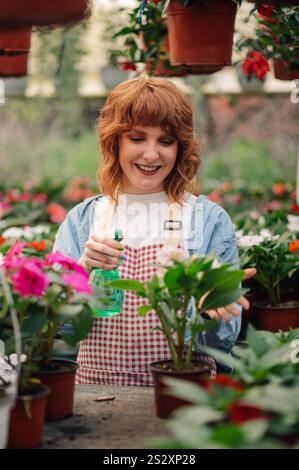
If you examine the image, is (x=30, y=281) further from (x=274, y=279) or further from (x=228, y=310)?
(x=274, y=279)

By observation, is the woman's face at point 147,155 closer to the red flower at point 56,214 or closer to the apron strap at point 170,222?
the apron strap at point 170,222

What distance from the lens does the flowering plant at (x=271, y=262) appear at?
3498mm

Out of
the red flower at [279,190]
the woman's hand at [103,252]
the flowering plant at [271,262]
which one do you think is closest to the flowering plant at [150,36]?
the flowering plant at [271,262]

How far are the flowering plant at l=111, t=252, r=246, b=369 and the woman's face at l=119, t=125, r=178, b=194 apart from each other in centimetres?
62

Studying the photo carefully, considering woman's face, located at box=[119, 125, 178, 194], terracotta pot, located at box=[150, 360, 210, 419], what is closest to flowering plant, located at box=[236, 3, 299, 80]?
woman's face, located at box=[119, 125, 178, 194]

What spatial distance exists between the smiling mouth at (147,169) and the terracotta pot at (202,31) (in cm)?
80

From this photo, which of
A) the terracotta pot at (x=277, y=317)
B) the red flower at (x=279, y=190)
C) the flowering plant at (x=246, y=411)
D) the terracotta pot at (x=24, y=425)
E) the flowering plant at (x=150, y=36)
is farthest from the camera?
the red flower at (x=279, y=190)

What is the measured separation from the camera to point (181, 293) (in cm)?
196

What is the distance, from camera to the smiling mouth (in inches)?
104

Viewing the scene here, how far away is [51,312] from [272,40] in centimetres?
204

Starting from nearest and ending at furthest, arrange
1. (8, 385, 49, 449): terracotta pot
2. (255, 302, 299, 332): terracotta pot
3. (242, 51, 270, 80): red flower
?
(8, 385, 49, 449): terracotta pot, (255, 302, 299, 332): terracotta pot, (242, 51, 270, 80): red flower

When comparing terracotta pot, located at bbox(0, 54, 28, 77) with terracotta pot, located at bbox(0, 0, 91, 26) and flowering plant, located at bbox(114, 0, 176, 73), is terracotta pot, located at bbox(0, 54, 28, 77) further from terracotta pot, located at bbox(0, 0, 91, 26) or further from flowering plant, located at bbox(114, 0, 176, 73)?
terracotta pot, located at bbox(0, 0, 91, 26)
